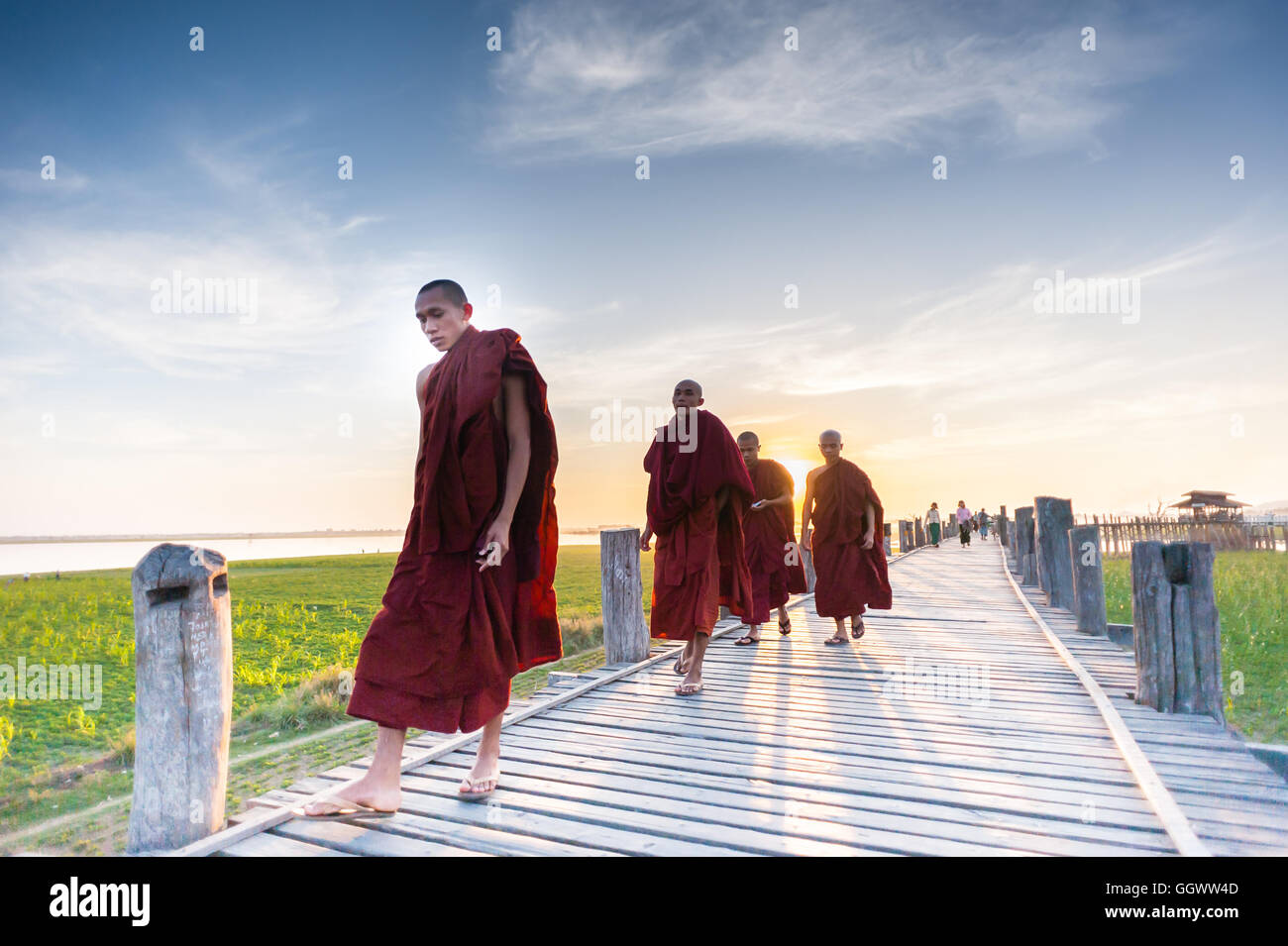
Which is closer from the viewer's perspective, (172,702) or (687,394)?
(172,702)

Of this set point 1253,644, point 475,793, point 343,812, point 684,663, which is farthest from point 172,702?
point 1253,644

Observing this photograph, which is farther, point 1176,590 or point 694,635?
point 694,635

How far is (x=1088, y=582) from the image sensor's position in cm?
730

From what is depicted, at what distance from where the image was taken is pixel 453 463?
9.61ft

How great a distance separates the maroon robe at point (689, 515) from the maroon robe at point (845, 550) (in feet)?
6.83

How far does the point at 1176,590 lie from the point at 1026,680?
1.33 metres

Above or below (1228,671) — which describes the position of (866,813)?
above

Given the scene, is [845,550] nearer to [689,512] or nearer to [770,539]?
[770,539]

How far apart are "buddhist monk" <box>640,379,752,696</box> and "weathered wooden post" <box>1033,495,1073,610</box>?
5.80 m

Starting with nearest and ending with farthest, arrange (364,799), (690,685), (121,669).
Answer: (364,799), (690,685), (121,669)

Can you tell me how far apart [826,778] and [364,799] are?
201 cm
